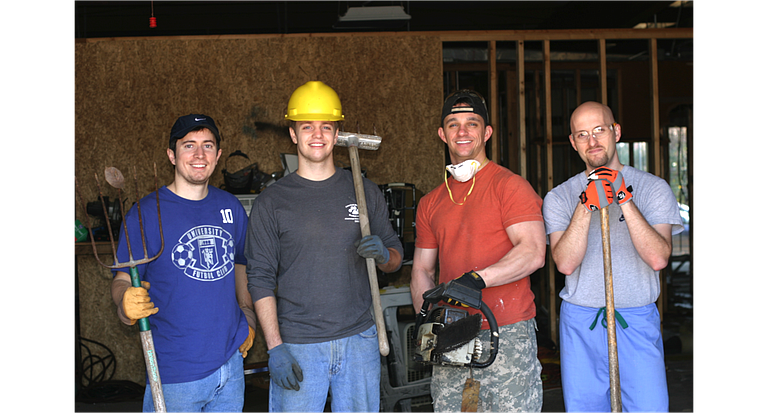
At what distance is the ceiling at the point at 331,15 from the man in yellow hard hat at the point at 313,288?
4549 mm

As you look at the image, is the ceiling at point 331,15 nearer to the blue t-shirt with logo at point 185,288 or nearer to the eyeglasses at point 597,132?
the eyeglasses at point 597,132

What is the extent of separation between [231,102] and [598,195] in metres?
3.91

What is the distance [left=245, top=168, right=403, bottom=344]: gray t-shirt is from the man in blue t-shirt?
18 cm

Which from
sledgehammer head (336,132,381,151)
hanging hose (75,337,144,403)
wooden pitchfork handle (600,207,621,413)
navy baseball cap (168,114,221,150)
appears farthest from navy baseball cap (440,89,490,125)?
hanging hose (75,337,144,403)

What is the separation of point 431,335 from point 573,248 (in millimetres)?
707

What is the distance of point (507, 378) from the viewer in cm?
217

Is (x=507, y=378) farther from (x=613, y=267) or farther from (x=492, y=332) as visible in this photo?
(x=613, y=267)

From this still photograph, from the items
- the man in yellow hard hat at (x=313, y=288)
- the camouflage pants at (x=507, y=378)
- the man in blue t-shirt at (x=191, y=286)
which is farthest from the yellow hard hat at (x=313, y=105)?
the camouflage pants at (x=507, y=378)

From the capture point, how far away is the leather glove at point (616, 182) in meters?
2.12

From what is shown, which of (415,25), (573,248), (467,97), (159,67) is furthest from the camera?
(415,25)

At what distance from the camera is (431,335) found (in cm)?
210

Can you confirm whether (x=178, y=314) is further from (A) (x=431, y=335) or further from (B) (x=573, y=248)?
(B) (x=573, y=248)

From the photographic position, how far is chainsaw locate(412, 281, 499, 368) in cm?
201

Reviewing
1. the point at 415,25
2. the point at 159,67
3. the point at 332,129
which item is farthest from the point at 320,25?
the point at 332,129
